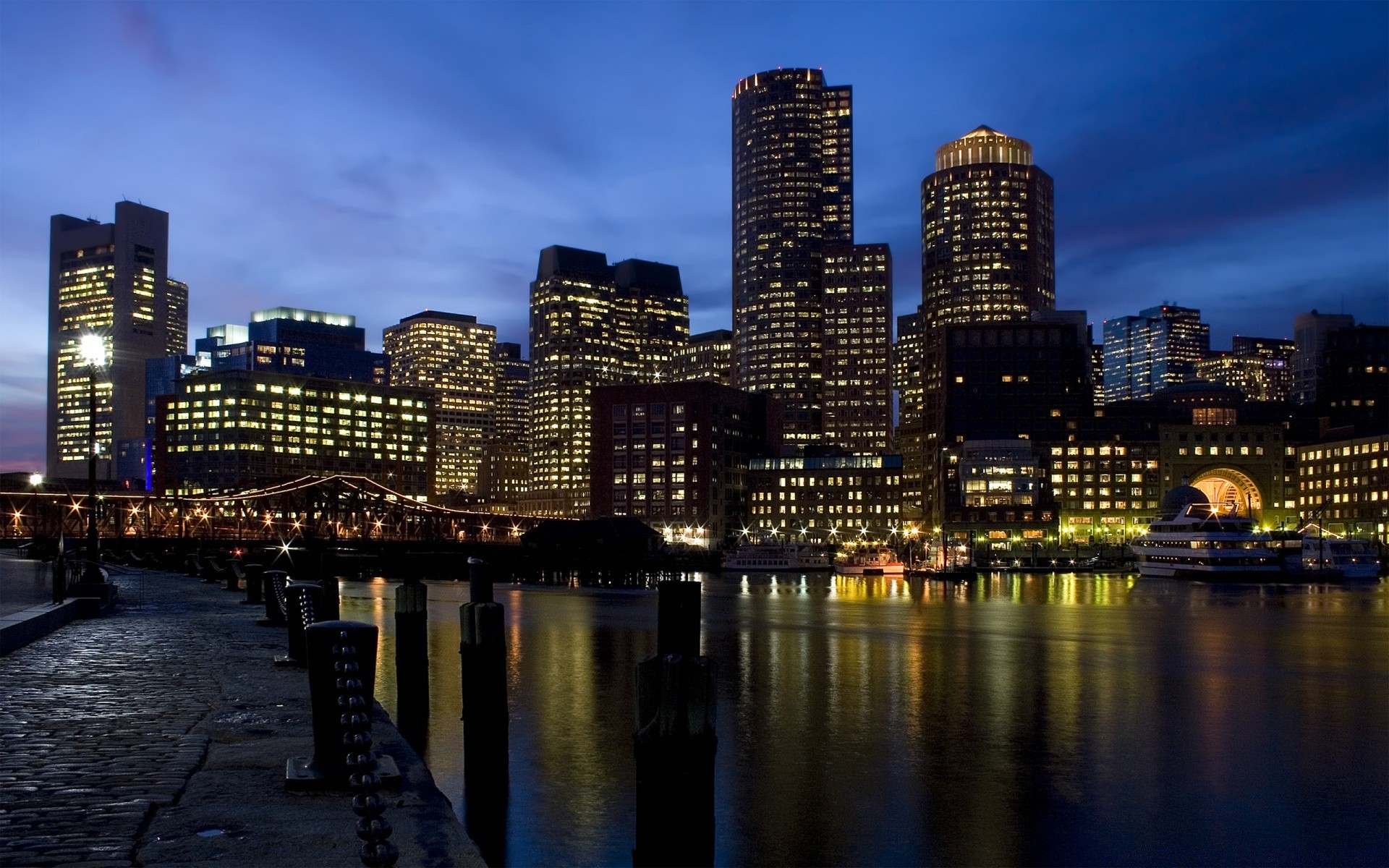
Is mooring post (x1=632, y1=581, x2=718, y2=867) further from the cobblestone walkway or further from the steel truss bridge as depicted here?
the steel truss bridge

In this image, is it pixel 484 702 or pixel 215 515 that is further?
pixel 215 515

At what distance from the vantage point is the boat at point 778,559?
177125 millimetres

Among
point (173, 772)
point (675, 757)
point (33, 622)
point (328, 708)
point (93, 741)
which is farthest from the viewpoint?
point (33, 622)

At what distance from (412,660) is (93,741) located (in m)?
15.4

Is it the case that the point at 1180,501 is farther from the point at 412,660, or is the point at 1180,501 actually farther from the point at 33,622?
the point at 33,622

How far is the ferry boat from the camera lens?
148000 mm

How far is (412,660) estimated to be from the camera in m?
30.9

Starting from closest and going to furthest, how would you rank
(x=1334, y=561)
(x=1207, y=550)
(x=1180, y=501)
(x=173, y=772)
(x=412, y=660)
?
(x=173, y=772), (x=412, y=660), (x=1207, y=550), (x=1334, y=561), (x=1180, y=501)

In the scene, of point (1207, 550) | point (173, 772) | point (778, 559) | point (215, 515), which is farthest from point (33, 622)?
point (215, 515)

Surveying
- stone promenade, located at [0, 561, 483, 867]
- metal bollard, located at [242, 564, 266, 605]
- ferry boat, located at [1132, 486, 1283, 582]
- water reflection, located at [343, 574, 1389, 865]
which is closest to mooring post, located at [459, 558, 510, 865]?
water reflection, located at [343, 574, 1389, 865]

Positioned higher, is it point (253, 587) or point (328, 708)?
point (328, 708)

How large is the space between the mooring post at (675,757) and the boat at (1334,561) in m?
152

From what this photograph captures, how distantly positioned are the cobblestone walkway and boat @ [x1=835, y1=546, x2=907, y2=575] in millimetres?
142796

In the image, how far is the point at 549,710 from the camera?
36031mm
